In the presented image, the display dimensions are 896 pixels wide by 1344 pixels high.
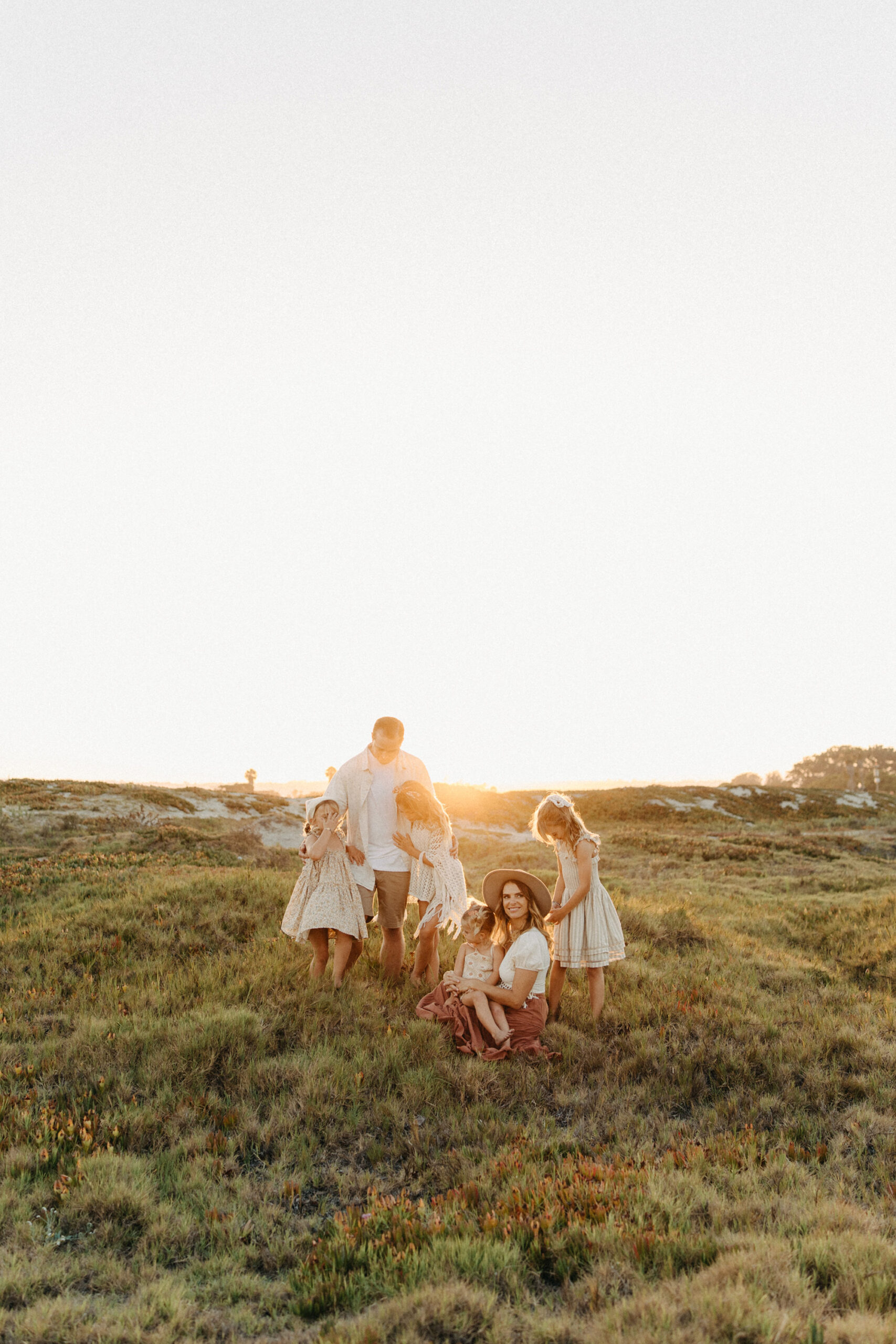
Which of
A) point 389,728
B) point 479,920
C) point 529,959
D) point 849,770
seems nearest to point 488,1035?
point 529,959

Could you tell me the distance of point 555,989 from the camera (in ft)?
24.6

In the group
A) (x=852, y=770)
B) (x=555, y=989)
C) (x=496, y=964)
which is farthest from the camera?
(x=852, y=770)

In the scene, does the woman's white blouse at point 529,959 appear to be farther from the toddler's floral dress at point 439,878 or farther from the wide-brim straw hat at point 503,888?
the toddler's floral dress at point 439,878

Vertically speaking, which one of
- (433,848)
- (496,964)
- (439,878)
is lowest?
(496,964)

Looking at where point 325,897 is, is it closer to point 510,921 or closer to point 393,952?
point 393,952

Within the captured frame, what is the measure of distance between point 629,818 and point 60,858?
28.4m

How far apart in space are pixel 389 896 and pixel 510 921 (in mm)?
1390

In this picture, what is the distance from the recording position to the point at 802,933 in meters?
12.7

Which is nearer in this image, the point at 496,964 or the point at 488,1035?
the point at 488,1035

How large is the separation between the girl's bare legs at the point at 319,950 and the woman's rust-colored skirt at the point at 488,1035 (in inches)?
49.9

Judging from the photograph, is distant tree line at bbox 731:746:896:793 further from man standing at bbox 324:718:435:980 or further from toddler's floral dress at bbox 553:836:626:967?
man standing at bbox 324:718:435:980

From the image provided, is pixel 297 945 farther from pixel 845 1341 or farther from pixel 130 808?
pixel 130 808

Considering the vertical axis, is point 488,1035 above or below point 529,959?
below

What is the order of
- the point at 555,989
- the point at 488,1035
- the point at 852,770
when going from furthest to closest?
the point at 852,770 < the point at 555,989 < the point at 488,1035
